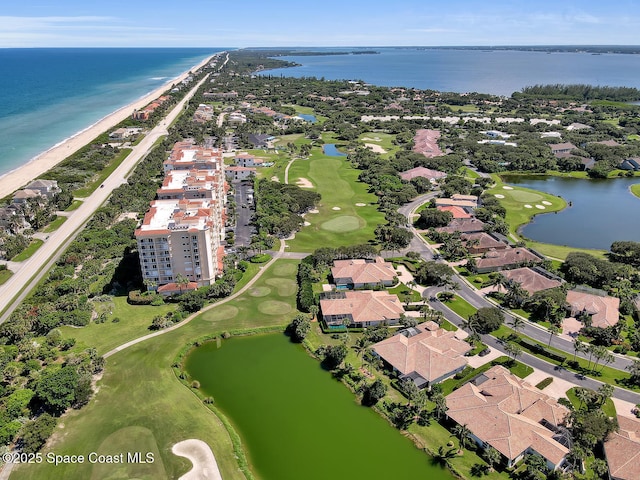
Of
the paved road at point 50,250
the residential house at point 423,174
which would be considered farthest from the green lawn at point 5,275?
the residential house at point 423,174

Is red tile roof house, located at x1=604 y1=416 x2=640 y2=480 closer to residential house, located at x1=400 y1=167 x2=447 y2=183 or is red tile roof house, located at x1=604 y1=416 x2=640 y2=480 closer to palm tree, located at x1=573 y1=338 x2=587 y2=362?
palm tree, located at x1=573 y1=338 x2=587 y2=362

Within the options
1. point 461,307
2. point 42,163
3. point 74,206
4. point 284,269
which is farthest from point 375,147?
point 42,163

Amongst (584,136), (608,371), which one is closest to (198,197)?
(608,371)

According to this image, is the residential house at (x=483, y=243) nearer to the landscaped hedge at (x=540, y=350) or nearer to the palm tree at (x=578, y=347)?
the landscaped hedge at (x=540, y=350)

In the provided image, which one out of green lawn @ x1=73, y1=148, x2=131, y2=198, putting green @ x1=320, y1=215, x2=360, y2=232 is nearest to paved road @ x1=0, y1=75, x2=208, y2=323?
green lawn @ x1=73, y1=148, x2=131, y2=198

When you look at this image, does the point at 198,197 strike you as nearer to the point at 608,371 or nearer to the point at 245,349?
the point at 245,349

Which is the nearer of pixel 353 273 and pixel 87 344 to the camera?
pixel 87 344
